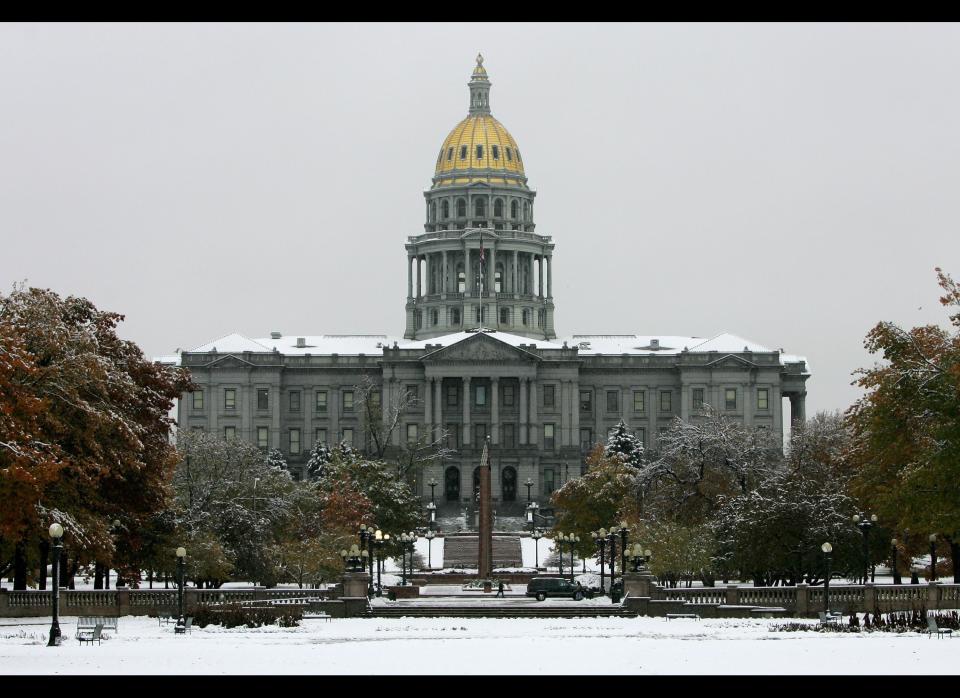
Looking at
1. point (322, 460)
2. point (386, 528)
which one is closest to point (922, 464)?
point (386, 528)

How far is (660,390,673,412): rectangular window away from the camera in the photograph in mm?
165750

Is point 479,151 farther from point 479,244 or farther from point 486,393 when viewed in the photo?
point 486,393

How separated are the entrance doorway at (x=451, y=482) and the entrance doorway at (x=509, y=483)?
3807mm

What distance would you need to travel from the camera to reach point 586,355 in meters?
168

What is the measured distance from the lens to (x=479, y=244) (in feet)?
598

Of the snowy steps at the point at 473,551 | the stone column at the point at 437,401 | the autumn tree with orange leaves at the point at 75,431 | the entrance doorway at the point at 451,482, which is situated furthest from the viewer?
the stone column at the point at 437,401

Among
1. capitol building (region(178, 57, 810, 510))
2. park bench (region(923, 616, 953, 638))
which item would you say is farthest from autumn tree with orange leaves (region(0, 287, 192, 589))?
A: capitol building (region(178, 57, 810, 510))

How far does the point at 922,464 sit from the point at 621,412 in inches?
4074

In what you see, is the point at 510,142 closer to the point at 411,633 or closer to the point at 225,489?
the point at 225,489

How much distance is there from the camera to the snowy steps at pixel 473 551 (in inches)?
4409

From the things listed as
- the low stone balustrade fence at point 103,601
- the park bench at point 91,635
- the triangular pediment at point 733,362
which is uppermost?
the triangular pediment at point 733,362

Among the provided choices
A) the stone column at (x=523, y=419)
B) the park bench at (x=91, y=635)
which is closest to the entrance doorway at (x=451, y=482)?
the stone column at (x=523, y=419)

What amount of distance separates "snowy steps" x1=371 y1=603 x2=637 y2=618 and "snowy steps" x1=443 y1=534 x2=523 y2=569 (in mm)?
42972

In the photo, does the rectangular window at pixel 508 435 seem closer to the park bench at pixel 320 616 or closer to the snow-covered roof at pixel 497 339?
the snow-covered roof at pixel 497 339
